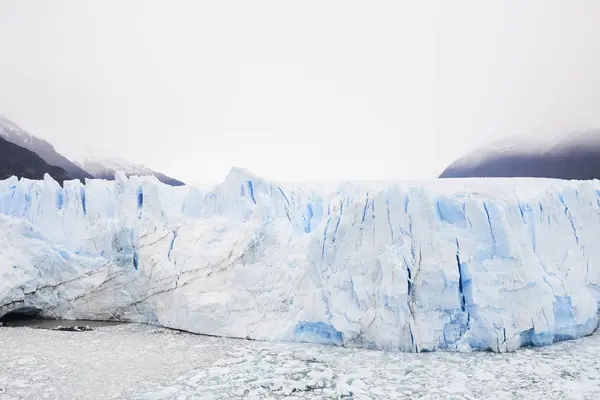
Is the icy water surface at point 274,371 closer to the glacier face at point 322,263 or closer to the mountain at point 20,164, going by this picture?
the glacier face at point 322,263

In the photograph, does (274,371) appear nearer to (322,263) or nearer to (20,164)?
(322,263)

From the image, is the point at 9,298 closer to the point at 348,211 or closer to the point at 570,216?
the point at 348,211

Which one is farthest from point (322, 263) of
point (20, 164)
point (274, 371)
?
point (20, 164)

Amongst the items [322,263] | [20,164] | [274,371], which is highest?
[20,164]

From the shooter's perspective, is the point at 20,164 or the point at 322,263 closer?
the point at 322,263

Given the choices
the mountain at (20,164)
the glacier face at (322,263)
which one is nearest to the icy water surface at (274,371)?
the glacier face at (322,263)

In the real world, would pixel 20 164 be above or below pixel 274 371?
above
